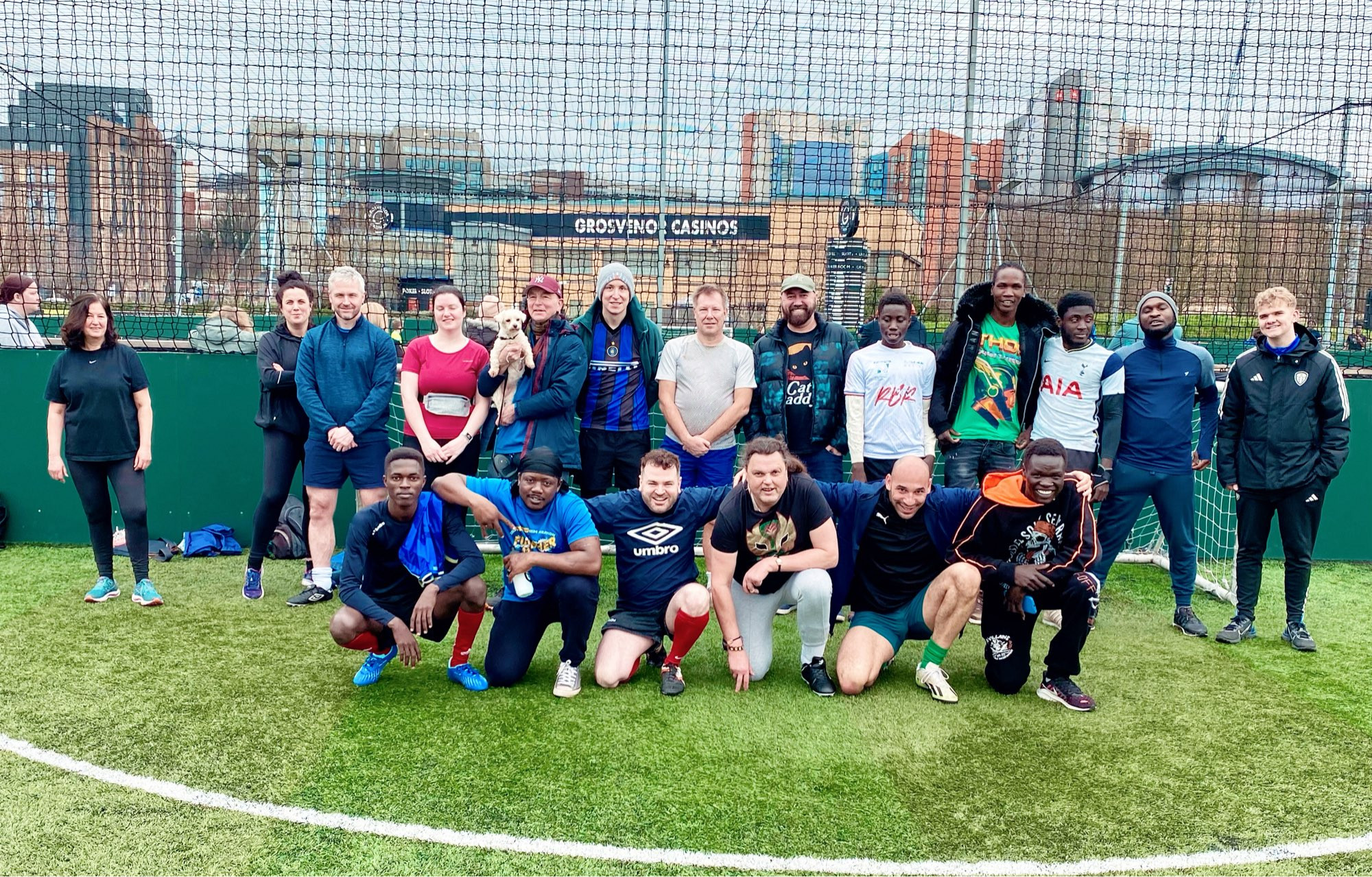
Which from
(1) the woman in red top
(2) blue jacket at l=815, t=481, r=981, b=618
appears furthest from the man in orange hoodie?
(1) the woman in red top

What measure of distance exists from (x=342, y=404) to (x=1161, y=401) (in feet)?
13.5

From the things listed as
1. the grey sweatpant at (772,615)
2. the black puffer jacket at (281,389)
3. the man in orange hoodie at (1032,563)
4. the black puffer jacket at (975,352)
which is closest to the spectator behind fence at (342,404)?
the black puffer jacket at (281,389)

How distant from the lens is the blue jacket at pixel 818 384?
17.0 ft

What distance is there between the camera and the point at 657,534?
4230 mm

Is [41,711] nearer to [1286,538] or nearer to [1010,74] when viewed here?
[1286,538]

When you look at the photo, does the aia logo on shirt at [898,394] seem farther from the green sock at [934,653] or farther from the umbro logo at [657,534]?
the umbro logo at [657,534]

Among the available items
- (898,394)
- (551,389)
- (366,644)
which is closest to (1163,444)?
(898,394)

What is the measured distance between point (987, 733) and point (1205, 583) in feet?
10.6

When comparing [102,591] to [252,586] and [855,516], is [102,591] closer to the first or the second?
[252,586]

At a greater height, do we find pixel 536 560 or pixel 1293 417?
pixel 1293 417

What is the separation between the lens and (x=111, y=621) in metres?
4.95

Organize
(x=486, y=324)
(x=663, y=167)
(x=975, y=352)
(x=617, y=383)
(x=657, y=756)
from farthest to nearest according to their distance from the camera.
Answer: (x=663, y=167), (x=486, y=324), (x=617, y=383), (x=975, y=352), (x=657, y=756)

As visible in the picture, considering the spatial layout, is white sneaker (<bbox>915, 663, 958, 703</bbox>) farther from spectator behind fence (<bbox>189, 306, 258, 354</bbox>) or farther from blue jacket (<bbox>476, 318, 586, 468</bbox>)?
spectator behind fence (<bbox>189, 306, 258, 354</bbox>)

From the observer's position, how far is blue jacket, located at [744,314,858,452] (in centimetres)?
518
